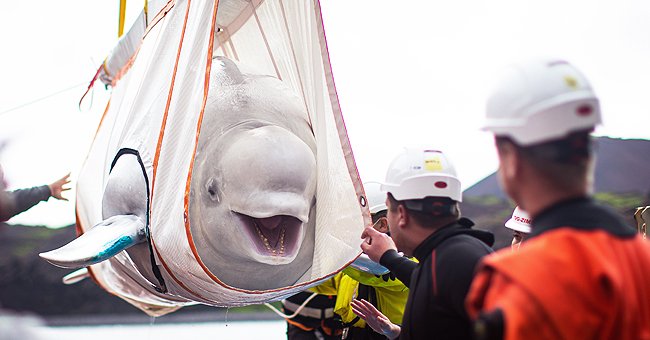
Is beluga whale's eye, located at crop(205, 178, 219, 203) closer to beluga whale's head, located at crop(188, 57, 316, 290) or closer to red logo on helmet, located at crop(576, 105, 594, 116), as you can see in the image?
beluga whale's head, located at crop(188, 57, 316, 290)

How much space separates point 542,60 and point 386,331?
167 cm

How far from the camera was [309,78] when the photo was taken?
10.8 feet

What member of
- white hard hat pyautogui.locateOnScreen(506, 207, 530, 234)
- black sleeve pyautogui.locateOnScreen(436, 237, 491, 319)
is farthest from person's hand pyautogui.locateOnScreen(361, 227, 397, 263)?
white hard hat pyautogui.locateOnScreen(506, 207, 530, 234)

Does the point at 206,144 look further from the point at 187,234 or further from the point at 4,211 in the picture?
the point at 4,211

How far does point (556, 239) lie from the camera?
4.09ft

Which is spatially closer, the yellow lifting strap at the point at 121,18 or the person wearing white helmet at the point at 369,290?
the person wearing white helmet at the point at 369,290

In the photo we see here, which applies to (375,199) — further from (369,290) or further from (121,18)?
(121,18)

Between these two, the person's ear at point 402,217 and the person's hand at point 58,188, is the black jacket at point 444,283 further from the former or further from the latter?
the person's hand at point 58,188

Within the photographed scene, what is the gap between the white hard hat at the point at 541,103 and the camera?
4.28 feet

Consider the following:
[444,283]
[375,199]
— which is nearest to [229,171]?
[375,199]

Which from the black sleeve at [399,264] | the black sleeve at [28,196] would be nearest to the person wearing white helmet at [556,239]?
the black sleeve at [399,264]

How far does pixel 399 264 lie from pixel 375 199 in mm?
1345

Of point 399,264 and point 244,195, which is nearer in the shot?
point 399,264

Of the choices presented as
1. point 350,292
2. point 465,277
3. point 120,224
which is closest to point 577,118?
point 465,277
